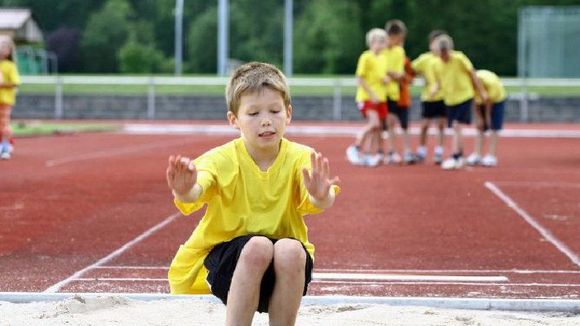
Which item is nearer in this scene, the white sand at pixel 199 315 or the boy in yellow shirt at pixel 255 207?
the boy in yellow shirt at pixel 255 207

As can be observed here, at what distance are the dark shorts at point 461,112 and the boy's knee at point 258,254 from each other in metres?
12.8

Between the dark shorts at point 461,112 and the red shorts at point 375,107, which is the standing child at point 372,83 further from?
the dark shorts at point 461,112

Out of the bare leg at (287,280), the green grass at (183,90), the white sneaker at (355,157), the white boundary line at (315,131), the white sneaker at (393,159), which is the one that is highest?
the bare leg at (287,280)

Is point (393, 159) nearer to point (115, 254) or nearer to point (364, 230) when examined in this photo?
point (364, 230)

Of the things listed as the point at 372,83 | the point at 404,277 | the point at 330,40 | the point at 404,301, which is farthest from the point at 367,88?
the point at 330,40

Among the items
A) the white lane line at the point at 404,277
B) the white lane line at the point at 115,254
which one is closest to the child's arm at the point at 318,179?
the white lane line at the point at 115,254

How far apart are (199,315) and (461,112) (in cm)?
1171

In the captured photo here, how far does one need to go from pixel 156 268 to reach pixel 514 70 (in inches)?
2483

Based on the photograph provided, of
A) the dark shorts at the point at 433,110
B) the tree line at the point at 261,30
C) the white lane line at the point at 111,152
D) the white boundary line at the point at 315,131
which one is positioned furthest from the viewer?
the tree line at the point at 261,30

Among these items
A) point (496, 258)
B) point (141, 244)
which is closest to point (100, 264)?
point (141, 244)

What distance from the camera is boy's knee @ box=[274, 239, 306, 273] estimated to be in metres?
5.12

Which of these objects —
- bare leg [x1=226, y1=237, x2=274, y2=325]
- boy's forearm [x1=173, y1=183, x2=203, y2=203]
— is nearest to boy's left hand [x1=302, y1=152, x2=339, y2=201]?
bare leg [x1=226, y1=237, x2=274, y2=325]

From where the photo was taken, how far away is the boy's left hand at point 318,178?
507 cm

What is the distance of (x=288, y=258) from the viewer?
5.12 m
